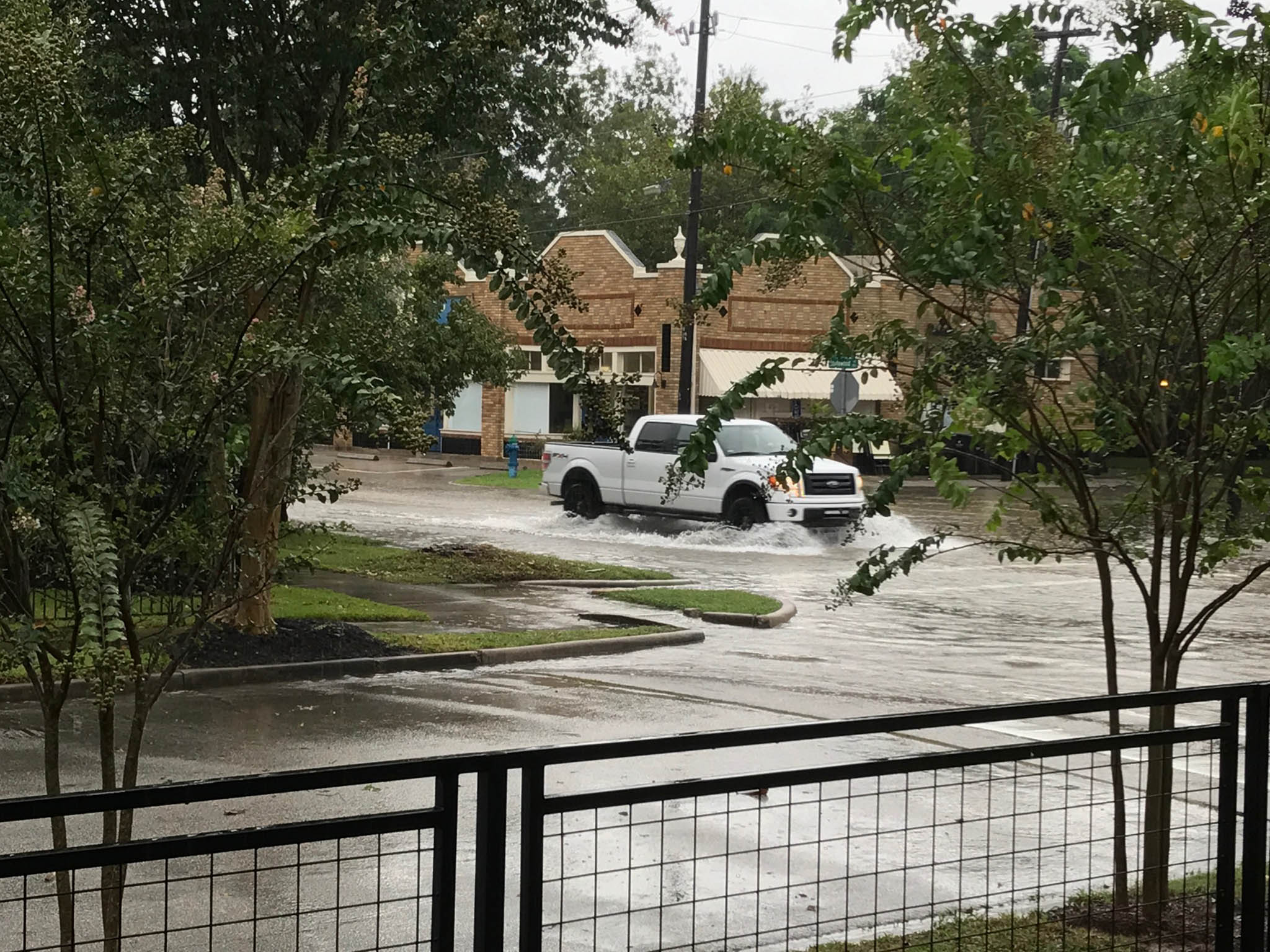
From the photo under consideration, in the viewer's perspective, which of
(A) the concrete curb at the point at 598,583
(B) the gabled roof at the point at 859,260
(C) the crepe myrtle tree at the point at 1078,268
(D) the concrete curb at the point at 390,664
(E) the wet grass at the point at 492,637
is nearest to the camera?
(C) the crepe myrtle tree at the point at 1078,268

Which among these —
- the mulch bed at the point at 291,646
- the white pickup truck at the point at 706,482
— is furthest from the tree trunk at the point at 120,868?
the white pickup truck at the point at 706,482

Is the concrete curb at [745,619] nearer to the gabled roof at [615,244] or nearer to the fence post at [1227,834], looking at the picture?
the fence post at [1227,834]

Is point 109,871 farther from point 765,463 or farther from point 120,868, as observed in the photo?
point 765,463

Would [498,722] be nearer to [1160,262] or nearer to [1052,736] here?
[1052,736]

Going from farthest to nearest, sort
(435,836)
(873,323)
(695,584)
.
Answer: (695,584) → (873,323) → (435,836)

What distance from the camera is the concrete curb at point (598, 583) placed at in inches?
850

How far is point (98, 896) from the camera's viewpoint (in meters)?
7.18

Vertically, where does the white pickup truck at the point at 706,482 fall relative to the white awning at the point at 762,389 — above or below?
below

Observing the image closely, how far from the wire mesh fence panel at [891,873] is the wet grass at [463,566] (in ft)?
38.7

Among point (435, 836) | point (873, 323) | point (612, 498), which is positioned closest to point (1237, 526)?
point (873, 323)

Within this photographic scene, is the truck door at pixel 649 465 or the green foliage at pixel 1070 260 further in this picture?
the truck door at pixel 649 465

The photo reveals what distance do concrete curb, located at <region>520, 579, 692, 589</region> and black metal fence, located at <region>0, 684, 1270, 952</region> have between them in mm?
9648

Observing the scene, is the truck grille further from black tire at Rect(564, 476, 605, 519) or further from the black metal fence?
the black metal fence

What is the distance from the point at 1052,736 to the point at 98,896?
7153 millimetres
